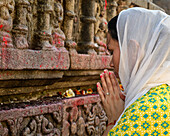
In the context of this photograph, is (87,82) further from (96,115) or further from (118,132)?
(118,132)

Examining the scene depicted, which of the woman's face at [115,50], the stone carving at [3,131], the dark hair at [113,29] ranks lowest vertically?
the stone carving at [3,131]

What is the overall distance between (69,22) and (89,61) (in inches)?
24.3

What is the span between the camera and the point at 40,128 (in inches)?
95.5

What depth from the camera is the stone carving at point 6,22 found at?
208cm

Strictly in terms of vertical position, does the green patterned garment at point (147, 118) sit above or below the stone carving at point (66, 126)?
above

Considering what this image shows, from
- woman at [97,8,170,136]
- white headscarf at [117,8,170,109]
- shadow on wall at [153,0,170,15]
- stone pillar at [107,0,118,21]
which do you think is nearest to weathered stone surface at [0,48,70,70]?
woman at [97,8,170,136]

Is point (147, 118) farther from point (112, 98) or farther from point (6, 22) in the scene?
point (6, 22)

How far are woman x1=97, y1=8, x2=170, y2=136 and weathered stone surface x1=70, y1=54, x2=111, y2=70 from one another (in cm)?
134

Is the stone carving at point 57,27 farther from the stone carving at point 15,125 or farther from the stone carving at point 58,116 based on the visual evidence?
the stone carving at point 15,125

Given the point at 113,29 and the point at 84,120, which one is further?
the point at 84,120

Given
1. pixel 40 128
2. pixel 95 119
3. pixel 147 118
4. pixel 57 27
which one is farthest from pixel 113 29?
pixel 95 119

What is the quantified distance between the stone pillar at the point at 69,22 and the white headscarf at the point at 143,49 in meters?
1.48

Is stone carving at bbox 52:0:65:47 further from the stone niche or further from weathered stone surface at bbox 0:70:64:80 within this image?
weathered stone surface at bbox 0:70:64:80

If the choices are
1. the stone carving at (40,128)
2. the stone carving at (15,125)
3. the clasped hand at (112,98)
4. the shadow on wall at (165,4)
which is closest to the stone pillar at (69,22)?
the stone carving at (40,128)
